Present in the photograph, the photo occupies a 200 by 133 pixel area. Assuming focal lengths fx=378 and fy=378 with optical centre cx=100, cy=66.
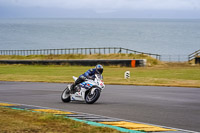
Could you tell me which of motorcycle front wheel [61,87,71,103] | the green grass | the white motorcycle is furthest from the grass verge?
the green grass

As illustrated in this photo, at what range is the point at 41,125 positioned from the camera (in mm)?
9242

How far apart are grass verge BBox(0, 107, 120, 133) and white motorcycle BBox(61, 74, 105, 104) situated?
119 inches

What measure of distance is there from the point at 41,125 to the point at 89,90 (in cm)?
492

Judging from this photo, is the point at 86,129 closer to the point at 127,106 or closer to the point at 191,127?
the point at 191,127

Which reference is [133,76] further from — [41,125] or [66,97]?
[41,125]

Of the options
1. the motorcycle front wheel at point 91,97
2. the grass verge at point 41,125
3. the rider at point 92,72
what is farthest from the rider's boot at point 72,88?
the grass verge at point 41,125

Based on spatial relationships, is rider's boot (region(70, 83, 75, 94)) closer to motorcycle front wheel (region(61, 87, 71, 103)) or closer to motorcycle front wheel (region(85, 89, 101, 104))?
motorcycle front wheel (region(61, 87, 71, 103))

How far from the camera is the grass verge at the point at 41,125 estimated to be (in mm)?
8523

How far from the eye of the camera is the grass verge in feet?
28.0

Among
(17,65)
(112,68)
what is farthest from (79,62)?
(17,65)

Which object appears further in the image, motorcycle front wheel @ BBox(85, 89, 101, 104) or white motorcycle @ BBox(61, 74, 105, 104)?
motorcycle front wheel @ BBox(85, 89, 101, 104)

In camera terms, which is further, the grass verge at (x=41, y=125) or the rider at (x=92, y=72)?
the rider at (x=92, y=72)

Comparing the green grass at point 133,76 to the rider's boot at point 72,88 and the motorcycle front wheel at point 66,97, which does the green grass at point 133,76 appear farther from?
the rider's boot at point 72,88

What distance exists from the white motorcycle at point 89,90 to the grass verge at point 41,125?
9.90 feet
